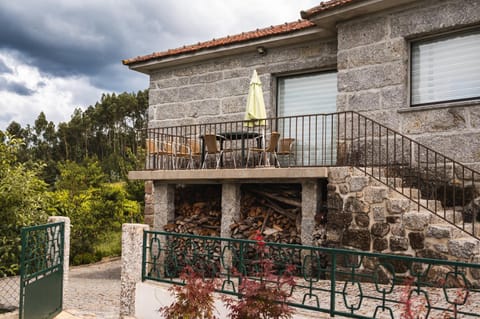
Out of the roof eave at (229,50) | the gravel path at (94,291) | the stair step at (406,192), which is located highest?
the roof eave at (229,50)

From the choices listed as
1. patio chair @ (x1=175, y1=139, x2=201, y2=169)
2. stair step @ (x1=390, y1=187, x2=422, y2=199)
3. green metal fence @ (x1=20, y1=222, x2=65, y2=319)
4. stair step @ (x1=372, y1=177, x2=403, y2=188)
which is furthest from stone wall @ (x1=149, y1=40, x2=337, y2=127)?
green metal fence @ (x1=20, y1=222, x2=65, y2=319)

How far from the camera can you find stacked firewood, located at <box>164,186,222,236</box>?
9875 mm

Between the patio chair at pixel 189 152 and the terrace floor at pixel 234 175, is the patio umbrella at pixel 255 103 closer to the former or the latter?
the terrace floor at pixel 234 175

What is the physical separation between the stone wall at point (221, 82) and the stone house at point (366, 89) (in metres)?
0.03

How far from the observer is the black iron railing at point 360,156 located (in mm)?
7191

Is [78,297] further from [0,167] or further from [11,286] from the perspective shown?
[0,167]

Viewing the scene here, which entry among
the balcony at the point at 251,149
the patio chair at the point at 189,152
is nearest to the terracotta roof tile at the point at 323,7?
the balcony at the point at 251,149

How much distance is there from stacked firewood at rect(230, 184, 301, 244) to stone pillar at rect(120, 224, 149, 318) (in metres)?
2.91

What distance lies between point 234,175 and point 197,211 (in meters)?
1.89

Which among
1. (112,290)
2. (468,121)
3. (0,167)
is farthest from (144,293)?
(468,121)

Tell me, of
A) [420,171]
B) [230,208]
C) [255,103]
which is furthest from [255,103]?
[420,171]

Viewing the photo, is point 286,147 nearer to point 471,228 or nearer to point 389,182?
point 389,182

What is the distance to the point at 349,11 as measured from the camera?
27.1 feet

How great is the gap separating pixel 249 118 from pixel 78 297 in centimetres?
451
